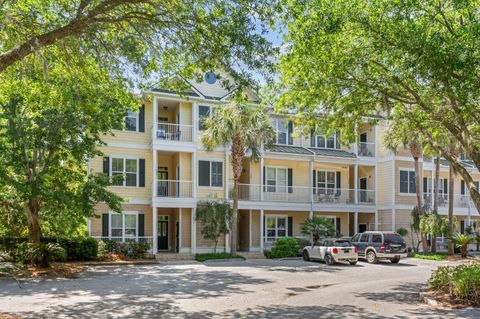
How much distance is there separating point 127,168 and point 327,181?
1494 centimetres

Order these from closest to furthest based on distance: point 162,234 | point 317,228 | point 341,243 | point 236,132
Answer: point 341,243 → point 236,132 → point 317,228 → point 162,234

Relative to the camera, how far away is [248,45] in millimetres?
11297

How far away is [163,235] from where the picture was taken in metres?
32.6

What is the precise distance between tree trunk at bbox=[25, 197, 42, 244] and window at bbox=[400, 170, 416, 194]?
2506cm

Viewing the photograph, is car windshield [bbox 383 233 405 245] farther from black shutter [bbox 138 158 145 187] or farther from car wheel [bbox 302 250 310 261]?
black shutter [bbox 138 158 145 187]

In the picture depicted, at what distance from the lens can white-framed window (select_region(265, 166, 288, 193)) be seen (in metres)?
34.4

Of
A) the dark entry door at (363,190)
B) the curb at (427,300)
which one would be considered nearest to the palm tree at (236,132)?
the dark entry door at (363,190)

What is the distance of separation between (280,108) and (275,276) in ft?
22.3

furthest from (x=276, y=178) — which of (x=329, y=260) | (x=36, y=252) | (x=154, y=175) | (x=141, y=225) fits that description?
(x=36, y=252)

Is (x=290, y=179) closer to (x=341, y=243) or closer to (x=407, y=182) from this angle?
(x=407, y=182)

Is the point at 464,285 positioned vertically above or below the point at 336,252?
above

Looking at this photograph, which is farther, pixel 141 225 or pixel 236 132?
pixel 141 225

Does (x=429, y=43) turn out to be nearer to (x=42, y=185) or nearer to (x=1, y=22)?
(x=1, y=22)

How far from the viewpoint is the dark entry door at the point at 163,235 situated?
32312 millimetres
